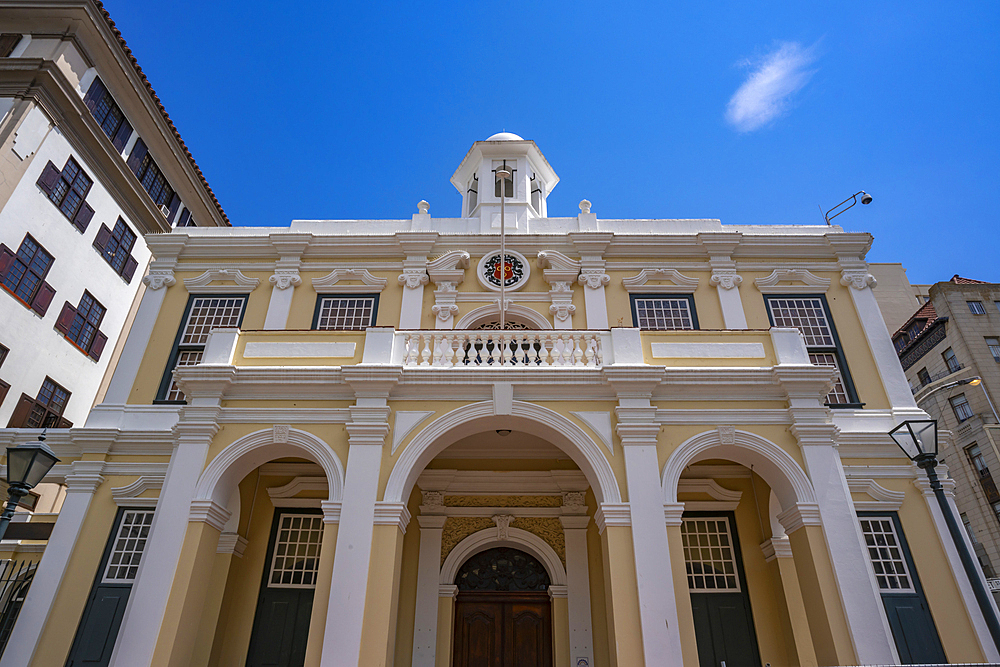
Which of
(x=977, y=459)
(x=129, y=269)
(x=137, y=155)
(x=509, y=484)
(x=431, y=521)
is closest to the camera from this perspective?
(x=431, y=521)

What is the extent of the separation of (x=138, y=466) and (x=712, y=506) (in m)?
11.6

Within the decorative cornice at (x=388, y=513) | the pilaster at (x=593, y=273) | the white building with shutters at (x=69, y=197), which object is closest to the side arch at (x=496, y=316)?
the pilaster at (x=593, y=273)

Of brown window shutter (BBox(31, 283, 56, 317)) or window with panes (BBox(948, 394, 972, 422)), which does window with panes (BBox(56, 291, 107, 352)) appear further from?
window with panes (BBox(948, 394, 972, 422))

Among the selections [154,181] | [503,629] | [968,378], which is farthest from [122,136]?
[968,378]

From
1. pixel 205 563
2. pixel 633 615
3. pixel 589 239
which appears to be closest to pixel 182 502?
pixel 205 563

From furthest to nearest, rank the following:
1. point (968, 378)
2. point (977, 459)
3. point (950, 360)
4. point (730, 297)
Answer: point (950, 360)
point (977, 459)
point (968, 378)
point (730, 297)

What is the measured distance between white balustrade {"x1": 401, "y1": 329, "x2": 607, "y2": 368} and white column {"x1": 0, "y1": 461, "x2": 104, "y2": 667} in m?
6.83

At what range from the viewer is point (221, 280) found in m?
15.9

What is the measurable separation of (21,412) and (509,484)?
1470 centimetres

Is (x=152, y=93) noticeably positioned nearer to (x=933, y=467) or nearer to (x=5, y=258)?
(x=5, y=258)

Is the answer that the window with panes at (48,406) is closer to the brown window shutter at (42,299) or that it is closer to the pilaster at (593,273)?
the brown window shutter at (42,299)

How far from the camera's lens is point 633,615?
9.16m

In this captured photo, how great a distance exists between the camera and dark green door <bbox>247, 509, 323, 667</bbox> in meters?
11.8

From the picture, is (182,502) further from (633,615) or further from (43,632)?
(633,615)
